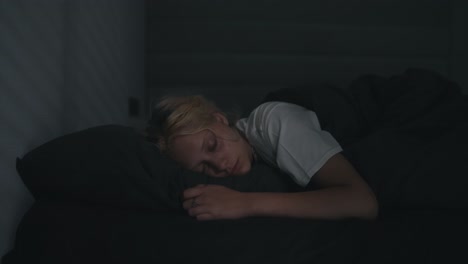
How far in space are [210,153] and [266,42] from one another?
1185 millimetres

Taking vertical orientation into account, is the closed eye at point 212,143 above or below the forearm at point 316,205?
above

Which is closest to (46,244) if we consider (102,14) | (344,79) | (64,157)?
(64,157)

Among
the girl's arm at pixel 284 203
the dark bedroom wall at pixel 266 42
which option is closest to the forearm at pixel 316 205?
the girl's arm at pixel 284 203

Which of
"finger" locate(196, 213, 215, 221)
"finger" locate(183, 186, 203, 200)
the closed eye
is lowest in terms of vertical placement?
"finger" locate(196, 213, 215, 221)

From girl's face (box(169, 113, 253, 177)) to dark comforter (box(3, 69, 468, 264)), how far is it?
79 mm

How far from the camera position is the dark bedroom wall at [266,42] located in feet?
6.88

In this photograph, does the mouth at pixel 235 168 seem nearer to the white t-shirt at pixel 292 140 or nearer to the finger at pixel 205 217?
the white t-shirt at pixel 292 140

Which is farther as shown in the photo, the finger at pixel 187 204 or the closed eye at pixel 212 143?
the closed eye at pixel 212 143

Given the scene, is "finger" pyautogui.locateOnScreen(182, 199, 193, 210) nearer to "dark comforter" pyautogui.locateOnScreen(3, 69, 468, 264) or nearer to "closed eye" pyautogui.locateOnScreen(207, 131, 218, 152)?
"dark comforter" pyautogui.locateOnScreen(3, 69, 468, 264)

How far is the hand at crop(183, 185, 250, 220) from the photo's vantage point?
32.0 inches

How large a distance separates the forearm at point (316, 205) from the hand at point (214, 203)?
0.02 meters

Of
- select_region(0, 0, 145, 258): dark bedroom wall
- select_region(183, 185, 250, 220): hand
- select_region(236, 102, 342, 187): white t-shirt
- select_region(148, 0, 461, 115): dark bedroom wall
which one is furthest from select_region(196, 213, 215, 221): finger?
select_region(148, 0, 461, 115): dark bedroom wall

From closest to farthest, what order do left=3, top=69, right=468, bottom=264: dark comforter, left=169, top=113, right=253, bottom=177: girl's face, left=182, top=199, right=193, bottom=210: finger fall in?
left=3, top=69, right=468, bottom=264: dark comforter → left=182, top=199, right=193, bottom=210: finger → left=169, top=113, right=253, bottom=177: girl's face

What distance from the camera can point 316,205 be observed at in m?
0.83
